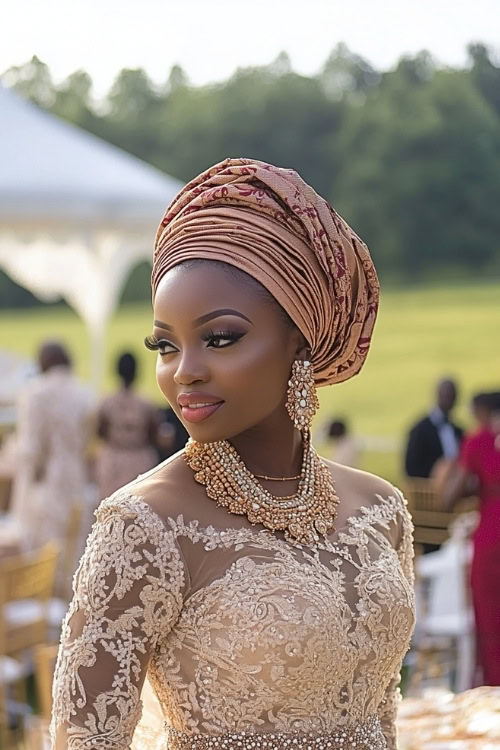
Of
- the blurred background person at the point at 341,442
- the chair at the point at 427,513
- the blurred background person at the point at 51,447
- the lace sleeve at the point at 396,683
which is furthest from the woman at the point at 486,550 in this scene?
the lace sleeve at the point at 396,683

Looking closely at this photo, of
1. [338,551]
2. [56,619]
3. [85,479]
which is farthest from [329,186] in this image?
[338,551]

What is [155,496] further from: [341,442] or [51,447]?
[341,442]

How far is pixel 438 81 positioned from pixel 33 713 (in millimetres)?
22874

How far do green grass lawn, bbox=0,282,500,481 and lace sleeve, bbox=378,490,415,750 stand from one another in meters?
23.5

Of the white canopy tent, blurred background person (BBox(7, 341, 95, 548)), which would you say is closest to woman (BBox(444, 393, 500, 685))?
blurred background person (BBox(7, 341, 95, 548))

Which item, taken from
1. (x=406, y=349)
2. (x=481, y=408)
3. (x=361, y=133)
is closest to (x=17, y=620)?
(x=481, y=408)

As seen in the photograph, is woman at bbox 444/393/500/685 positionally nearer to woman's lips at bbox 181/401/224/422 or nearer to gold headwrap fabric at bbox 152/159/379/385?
gold headwrap fabric at bbox 152/159/379/385

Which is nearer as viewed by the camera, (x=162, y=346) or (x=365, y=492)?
(x=162, y=346)

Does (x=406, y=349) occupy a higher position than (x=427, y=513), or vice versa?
(x=406, y=349)

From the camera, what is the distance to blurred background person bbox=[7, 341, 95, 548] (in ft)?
25.9

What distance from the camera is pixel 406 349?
3009cm

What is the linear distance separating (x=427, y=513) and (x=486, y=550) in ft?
11.0

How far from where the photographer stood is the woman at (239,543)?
171 cm

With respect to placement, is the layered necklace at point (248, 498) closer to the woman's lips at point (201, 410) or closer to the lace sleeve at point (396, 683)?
the woman's lips at point (201, 410)
